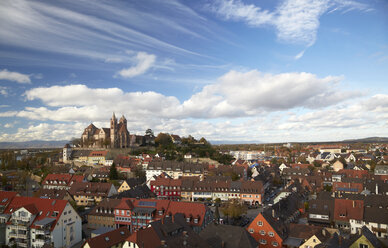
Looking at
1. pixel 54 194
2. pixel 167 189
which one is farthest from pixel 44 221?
pixel 167 189

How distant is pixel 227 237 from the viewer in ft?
97.3

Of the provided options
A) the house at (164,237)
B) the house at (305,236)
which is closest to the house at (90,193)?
the house at (164,237)

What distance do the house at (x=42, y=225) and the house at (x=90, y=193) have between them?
16.9m

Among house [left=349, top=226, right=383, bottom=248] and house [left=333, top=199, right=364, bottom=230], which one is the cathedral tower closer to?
house [left=333, top=199, right=364, bottom=230]

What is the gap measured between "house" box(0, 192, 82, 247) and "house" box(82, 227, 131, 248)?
9.32 metres

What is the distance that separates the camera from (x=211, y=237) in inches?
1186

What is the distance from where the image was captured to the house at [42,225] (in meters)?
35.3

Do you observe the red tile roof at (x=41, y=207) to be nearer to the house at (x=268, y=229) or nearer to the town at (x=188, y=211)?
the town at (x=188, y=211)

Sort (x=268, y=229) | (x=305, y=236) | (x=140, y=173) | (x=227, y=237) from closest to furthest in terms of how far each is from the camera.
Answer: (x=227, y=237) → (x=305, y=236) → (x=268, y=229) → (x=140, y=173)

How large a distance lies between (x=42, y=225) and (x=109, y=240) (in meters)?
10.5

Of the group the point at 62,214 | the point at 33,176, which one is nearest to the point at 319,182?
the point at 62,214

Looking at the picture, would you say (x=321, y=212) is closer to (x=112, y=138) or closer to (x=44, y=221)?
(x=44, y=221)

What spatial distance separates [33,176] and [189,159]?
159 ft

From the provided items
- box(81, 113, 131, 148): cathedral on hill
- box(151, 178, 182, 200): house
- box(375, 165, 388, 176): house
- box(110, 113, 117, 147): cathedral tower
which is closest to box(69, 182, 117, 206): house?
box(151, 178, 182, 200): house
